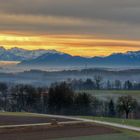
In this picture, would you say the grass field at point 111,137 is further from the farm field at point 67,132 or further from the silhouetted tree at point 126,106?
the silhouetted tree at point 126,106

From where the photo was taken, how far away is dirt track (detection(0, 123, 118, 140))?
41344 millimetres

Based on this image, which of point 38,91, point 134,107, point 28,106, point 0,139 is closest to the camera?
point 0,139

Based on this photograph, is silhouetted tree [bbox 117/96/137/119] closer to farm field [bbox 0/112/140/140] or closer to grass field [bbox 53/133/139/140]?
farm field [bbox 0/112/140/140]

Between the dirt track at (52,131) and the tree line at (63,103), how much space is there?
50.5 meters

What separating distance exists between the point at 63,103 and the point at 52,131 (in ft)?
221

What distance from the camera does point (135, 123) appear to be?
5206cm

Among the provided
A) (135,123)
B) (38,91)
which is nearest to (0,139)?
(135,123)

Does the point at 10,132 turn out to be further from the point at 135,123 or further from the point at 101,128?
the point at 135,123

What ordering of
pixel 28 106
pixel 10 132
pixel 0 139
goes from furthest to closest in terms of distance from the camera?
pixel 28 106 < pixel 10 132 < pixel 0 139

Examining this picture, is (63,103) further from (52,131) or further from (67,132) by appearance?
(67,132)

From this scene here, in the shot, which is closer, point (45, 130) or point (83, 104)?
point (45, 130)

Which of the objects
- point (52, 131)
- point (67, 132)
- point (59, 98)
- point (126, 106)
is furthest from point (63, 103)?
point (67, 132)

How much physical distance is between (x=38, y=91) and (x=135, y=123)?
273ft

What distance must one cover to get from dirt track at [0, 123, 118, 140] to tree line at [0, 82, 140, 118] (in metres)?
50.5
